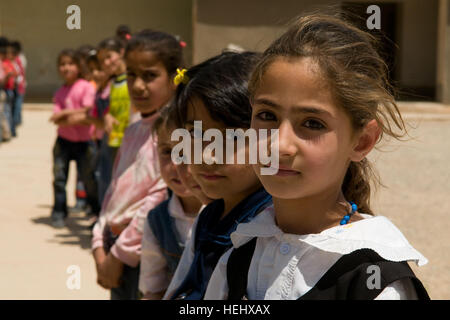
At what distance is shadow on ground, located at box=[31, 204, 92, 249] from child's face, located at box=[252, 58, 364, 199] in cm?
404

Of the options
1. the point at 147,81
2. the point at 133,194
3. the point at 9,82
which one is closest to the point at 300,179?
the point at 133,194

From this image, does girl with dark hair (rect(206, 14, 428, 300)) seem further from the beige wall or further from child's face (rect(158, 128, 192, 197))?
the beige wall

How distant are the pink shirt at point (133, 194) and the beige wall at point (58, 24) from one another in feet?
51.8

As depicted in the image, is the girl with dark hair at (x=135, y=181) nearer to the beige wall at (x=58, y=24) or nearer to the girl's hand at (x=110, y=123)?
the girl's hand at (x=110, y=123)

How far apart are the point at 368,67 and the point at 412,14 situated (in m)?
16.1

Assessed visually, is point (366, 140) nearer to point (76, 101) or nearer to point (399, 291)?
point (399, 291)

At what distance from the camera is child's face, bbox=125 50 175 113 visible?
2.78 metres

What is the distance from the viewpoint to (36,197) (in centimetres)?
720

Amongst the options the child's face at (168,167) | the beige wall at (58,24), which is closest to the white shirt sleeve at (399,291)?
the child's face at (168,167)

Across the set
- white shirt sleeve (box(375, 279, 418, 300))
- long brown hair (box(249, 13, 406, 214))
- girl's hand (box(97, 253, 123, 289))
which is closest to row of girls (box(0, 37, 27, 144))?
girl's hand (box(97, 253, 123, 289))

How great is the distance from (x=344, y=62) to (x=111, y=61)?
4.11 metres

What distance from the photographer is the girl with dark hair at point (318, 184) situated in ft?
4.25
